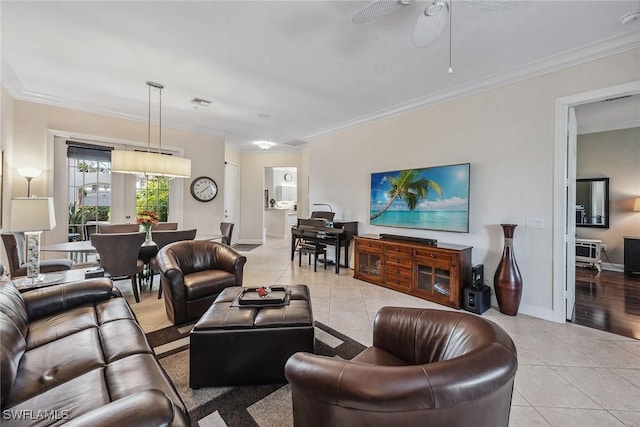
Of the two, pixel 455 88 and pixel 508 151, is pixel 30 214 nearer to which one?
pixel 455 88

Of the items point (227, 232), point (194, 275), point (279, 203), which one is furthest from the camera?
point (279, 203)

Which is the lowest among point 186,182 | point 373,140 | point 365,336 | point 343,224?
point 365,336

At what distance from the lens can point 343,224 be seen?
16.7ft

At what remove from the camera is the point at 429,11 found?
73.4 inches

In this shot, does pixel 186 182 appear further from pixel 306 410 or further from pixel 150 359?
pixel 306 410

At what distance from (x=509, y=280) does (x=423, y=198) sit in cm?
155

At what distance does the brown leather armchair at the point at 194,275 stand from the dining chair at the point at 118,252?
1.72 feet

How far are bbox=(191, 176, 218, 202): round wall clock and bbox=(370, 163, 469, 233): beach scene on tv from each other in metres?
3.60

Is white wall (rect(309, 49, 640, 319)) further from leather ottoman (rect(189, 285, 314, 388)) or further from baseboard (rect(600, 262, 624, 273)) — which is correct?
baseboard (rect(600, 262, 624, 273))

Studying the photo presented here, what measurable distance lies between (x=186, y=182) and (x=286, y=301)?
15.0 ft

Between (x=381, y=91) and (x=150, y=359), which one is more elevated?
(x=381, y=91)

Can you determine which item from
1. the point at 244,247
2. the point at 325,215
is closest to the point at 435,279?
the point at 325,215

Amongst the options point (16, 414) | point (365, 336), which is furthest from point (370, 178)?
point (16, 414)

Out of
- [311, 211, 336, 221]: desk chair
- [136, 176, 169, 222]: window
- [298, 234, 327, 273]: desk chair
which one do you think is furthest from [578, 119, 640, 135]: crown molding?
[136, 176, 169, 222]: window
